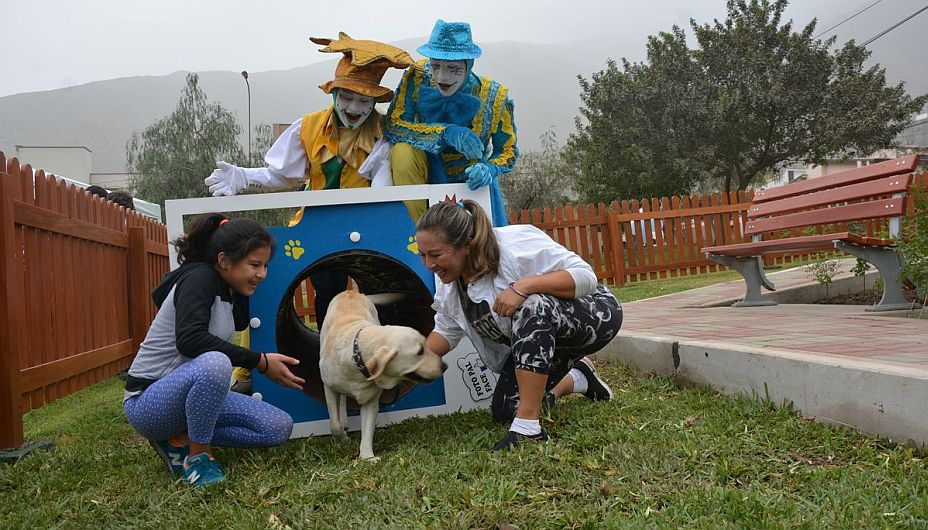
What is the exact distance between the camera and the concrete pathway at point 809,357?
2.51m

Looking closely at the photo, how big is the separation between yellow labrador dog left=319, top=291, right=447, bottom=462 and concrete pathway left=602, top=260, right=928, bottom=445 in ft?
4.45

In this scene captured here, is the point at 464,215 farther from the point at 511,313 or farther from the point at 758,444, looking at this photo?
the point at 758,444

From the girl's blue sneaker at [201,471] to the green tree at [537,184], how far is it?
3346 centimetres

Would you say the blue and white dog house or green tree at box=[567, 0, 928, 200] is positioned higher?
green tree at box=[567, 0, 928, 200]

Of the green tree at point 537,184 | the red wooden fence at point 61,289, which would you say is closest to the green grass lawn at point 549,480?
the red wooden fence at point 61,289

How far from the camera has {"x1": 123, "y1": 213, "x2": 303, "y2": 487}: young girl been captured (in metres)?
2.88

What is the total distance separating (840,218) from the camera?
5.85m

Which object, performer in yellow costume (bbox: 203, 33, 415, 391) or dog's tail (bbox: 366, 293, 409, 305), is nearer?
performer in yellow costume (bbox: 203, 33, 415, 391)

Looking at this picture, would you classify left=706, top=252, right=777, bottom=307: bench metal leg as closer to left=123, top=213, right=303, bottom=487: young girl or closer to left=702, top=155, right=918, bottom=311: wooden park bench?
left=702, top=155, right=918, bottom=311: wooden park bench

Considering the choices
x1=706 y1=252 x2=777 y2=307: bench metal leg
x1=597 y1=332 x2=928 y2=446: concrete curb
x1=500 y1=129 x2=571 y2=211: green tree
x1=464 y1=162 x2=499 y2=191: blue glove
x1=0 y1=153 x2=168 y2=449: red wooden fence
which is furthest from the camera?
x1=500 y1=129 x2=571 y2=211: green tree

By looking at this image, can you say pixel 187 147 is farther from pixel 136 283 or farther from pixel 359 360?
pixel 359 360

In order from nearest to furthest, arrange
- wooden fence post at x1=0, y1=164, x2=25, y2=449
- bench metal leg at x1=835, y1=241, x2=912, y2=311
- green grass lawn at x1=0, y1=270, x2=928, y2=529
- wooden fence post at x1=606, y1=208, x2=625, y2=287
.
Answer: green grass lawn at x1=0, y1=270, x2=928, y2=529, wooden fence post at x1=0, y1=164, x2=25, y2=449, bench metal leg at x1=835, y1=241, x2=912, y2=311, wooden fence post at x1=606, y1=208, x2=625, y2=287

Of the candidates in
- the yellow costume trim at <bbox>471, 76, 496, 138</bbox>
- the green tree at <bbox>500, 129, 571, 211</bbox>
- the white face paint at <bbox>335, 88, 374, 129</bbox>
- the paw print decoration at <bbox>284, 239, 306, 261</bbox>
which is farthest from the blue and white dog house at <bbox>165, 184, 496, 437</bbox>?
the green tree at <bbox>500, 129, 571, 211</bbox>

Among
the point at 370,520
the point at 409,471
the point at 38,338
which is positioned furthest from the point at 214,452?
the point at 38,338
